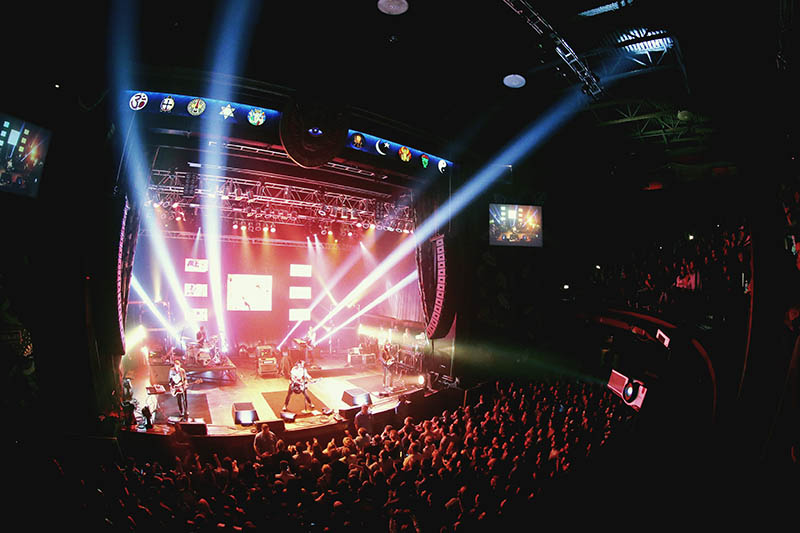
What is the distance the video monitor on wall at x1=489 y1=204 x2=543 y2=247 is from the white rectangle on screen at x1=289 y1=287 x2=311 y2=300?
46.1 ft

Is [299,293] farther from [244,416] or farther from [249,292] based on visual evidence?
[244,416]

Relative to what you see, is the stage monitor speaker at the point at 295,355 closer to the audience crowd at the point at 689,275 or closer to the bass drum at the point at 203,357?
the bass drum at the point at 203,357

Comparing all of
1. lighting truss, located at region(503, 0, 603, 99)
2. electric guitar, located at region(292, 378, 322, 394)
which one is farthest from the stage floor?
lighting truss, located at region(503, 0, 603, 99)

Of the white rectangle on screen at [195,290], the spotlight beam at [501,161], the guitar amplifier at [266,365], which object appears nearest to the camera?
the spotlight beam at [501,161]

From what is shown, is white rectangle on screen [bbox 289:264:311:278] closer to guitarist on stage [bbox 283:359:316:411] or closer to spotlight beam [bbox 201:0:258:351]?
guitarist on stage [bbox 283:359:316:411]

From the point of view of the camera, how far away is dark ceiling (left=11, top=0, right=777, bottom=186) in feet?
20.2

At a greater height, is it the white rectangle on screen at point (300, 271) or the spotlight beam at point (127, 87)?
the spotlight beam at point (127, 87)

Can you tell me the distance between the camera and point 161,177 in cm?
1183

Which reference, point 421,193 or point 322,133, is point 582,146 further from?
point 322,133

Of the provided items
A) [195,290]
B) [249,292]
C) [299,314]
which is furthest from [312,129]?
[299,314]

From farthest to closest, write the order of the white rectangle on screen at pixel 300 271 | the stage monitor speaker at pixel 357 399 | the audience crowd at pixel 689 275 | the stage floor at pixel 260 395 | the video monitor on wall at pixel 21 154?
the white rectangle on screen at pixel 300 271, the stage monitor speaker at pixel 357 399, the stage floor at pixel 260 395, the audience crowd at pixel 689 275, the video monitor on wall at pixel 21 154

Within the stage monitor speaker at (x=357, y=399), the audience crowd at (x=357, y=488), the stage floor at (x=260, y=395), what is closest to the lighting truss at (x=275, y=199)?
the stage monitor speaker at (x=357, y=399)

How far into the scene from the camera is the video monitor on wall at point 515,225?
11352 millimetres

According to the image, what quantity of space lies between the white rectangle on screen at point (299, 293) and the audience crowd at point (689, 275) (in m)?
15.3
